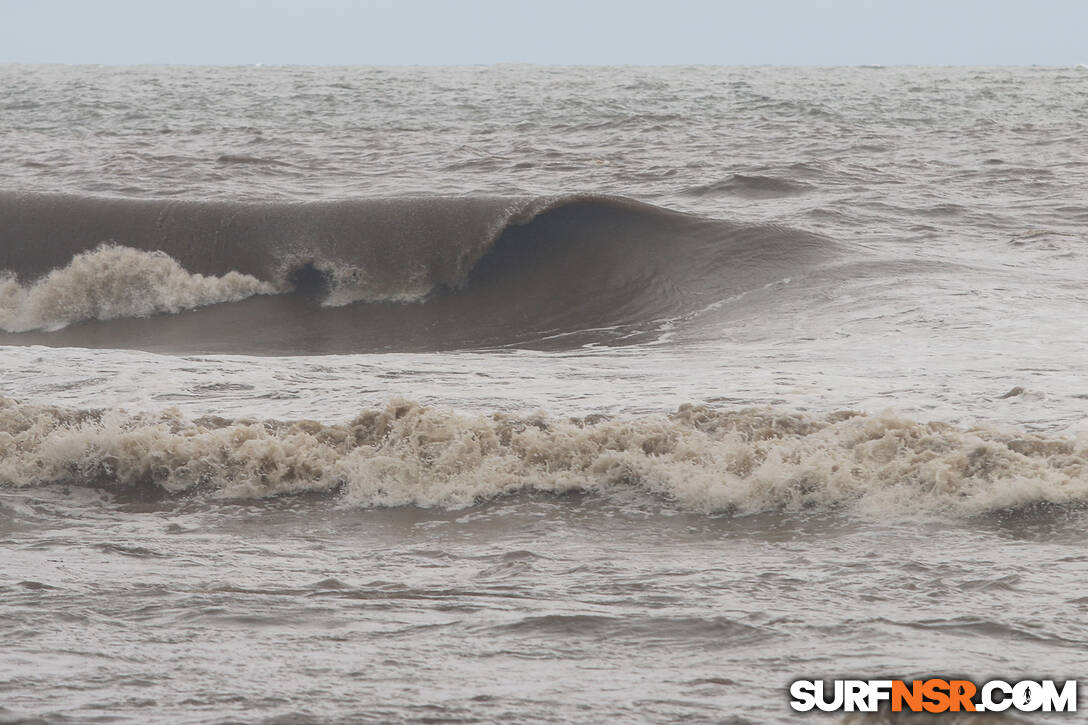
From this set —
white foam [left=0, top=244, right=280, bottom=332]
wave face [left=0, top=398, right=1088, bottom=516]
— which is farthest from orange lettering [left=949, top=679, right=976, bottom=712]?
white foam [left=0, top=244, right=280, bottom=332]

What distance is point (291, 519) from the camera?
5.48 m

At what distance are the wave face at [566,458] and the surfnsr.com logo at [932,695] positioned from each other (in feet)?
6.42

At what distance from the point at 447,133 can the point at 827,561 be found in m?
17.8

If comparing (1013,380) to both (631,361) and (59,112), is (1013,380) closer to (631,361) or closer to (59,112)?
(631,361)

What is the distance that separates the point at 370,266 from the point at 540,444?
6.70 m

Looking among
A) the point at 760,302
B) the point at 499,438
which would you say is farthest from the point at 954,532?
the point at 760,302

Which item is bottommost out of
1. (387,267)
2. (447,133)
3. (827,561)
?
(827,561)

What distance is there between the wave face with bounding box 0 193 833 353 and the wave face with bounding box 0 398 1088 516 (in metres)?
4.52

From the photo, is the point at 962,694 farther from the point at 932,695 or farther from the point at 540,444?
the point at 540,444

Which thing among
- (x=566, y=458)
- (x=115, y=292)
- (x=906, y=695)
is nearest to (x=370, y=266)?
(x=115, y=292)

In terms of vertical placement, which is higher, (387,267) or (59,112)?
(59,112)

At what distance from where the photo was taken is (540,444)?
19.8 feet

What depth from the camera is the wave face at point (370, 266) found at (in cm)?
1140

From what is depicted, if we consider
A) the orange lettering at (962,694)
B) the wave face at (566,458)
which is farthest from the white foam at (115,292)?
the orange lettering at (962,694)
